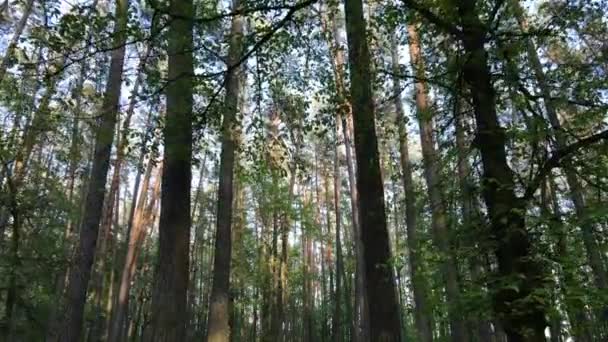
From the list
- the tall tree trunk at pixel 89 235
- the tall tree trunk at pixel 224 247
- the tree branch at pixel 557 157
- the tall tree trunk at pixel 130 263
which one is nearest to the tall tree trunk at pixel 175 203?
the tall tree trunk at pixel 89 235

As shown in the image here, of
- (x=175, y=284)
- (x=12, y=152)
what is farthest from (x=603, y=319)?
(x=12, y=152)

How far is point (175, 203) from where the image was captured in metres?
5.12

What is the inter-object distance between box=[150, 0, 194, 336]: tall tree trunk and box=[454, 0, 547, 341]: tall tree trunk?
235 cm

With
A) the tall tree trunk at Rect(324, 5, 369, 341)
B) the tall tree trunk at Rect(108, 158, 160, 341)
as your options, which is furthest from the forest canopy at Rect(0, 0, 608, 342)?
the tall tree trunk at Rect(108, 158, 160, 341)

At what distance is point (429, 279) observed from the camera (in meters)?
3.70

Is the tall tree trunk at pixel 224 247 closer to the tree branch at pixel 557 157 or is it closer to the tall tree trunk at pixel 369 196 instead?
the tall tree trunk at pixel 369 196

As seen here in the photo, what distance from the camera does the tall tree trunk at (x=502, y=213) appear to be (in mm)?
2943

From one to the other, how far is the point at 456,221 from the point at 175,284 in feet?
8.94

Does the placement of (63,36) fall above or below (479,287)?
above

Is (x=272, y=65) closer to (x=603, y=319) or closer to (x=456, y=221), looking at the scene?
(x=456, y=221)

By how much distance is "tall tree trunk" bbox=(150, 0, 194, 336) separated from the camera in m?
4.68

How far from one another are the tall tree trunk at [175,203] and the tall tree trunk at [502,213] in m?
2.35

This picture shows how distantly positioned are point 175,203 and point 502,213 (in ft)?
10.6

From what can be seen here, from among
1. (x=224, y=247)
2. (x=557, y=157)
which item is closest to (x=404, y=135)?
(x=557, y=157)
